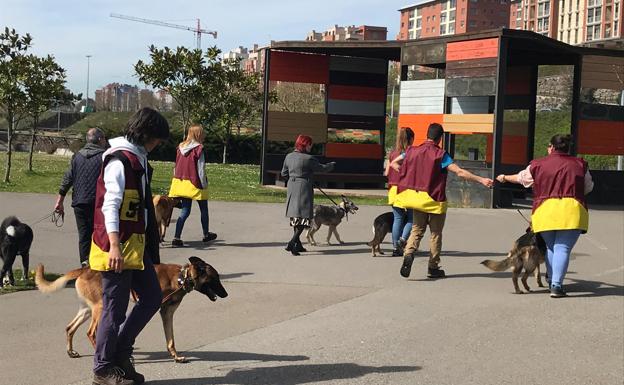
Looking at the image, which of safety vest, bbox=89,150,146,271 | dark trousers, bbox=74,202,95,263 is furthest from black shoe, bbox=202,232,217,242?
safety vest, bbox=89,150,146,271

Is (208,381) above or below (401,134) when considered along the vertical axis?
below

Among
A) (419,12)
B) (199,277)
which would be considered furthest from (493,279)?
(419,12)

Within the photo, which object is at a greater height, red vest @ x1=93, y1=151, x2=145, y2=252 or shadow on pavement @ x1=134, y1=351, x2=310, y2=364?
red vest @ x1=93, y1=151, x2=145, y2=252

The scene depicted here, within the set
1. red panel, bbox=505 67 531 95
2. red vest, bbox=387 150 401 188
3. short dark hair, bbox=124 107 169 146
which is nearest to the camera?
short dark hair, bbox=124 107 169 146

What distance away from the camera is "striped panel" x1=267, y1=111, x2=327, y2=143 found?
78.5ft

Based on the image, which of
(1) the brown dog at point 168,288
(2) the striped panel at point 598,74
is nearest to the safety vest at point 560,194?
(1) the brown dog at point 168,288

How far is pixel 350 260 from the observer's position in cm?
1069

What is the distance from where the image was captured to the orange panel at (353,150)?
87.4 ft

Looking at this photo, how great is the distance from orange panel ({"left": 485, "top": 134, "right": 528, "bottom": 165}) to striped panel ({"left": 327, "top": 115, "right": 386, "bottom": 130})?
4415 millimetres

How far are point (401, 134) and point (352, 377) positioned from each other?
559 cm

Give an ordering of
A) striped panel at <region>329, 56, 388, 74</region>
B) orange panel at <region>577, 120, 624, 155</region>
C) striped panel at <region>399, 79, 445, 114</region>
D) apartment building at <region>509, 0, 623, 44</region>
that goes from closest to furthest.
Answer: striped panel at <region>399, 79, 445, 114</region>
orange panel at <region>577, 120, 624, 155</region>
striped panel at <region>329, 56, 388, 74</region>
apartment building at <region>509, 0, 623, 44</region>

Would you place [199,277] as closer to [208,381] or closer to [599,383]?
[208,381]

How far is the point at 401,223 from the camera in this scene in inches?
429

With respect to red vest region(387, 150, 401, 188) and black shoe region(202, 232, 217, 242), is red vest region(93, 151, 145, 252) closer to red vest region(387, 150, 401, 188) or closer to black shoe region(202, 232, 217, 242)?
red vest region(387, 150, 401, 188)
